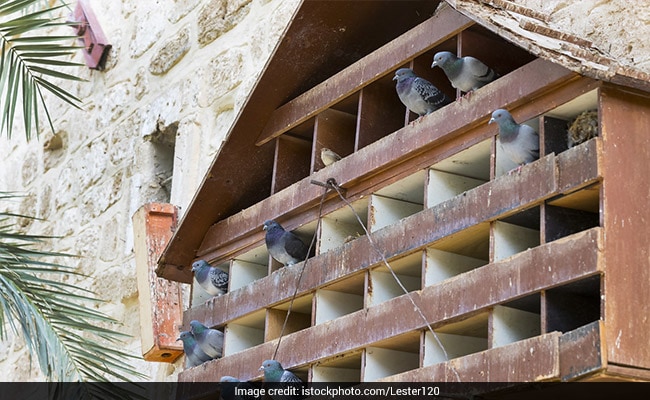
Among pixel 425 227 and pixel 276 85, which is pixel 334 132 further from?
pixel 425 227

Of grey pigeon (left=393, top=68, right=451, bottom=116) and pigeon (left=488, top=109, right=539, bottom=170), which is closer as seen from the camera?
pigeon (left=488, top=109, right=539, bottom=170)

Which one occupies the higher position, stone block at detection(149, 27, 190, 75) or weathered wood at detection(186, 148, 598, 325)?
stone block at detection(149, 27, 190, 75)

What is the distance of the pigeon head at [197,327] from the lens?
3.36 m

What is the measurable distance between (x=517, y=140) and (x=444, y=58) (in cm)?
41

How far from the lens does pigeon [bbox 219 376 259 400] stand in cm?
306

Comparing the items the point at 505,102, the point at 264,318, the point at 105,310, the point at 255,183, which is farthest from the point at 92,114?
the point at 505,102

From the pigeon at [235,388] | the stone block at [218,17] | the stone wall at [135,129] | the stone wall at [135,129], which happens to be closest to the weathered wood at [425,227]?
the pigeon at [235,388]

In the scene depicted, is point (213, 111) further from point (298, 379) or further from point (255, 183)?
point (298, 379)

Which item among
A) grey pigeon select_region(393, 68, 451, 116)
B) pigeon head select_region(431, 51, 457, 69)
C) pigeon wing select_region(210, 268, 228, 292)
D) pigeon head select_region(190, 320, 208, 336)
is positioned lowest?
pigeon head select_region(190, 320, 208, 336)

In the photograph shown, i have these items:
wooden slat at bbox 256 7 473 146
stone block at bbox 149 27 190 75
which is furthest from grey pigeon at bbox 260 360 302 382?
stone block at bbox 149 27 190 75

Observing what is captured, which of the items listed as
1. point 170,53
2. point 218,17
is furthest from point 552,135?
point 170,53

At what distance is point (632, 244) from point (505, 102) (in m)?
0.48

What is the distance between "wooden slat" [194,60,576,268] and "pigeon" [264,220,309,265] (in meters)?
0.07

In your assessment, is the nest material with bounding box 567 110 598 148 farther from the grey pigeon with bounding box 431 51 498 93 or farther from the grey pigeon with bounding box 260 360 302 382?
the grey pigeon with bounding box 260 360 302 382
